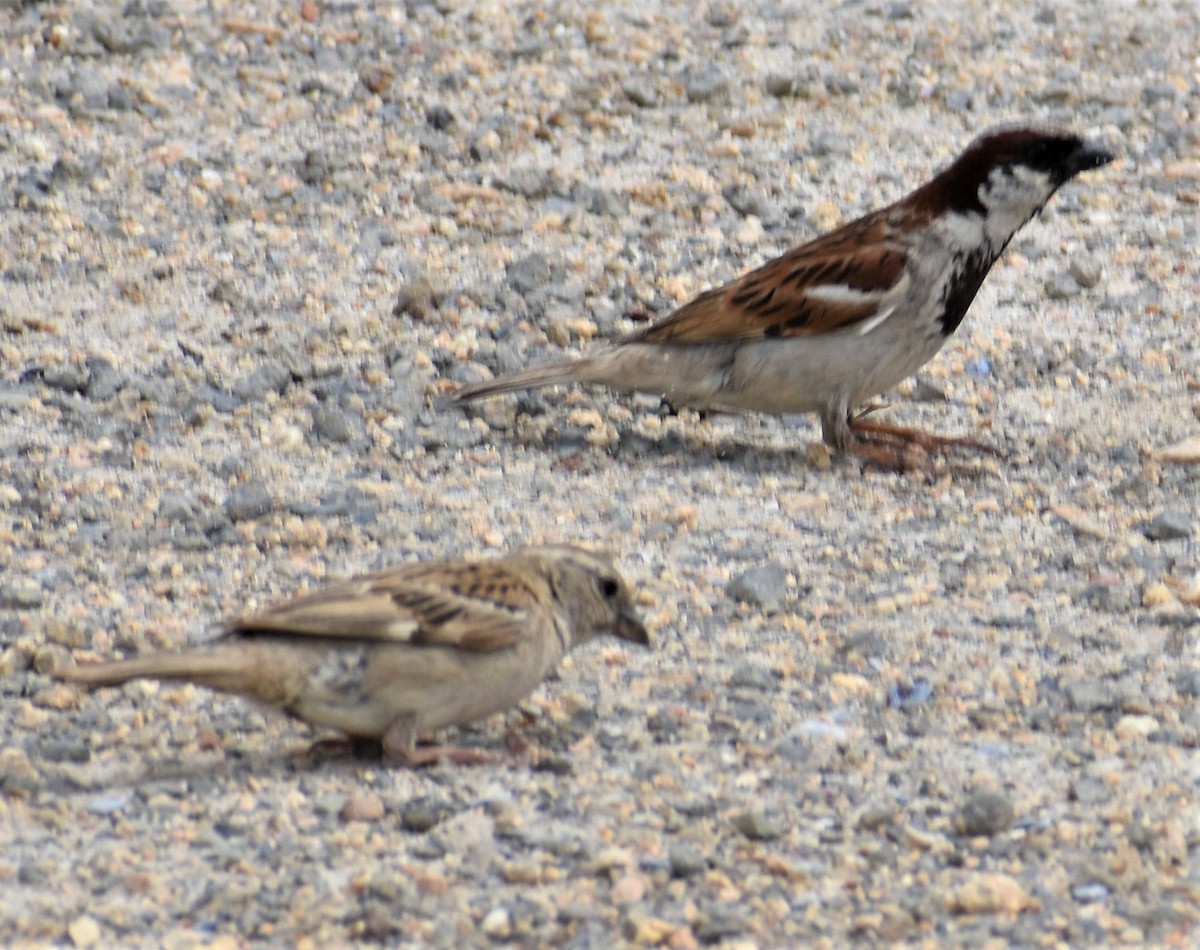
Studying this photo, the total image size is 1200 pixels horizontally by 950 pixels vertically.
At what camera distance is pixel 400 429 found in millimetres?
6484

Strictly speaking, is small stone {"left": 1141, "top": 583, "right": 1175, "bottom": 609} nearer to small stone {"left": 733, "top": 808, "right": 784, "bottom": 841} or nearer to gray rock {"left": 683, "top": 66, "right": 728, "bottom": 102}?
small stone {"left": 733, "top": 808, "right": 784, "bottom": 841}

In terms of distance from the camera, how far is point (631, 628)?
4.49 metres

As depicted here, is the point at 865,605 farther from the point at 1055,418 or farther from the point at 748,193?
the point at 748,193

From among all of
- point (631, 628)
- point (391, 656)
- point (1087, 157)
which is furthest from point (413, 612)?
point (1087, 157)

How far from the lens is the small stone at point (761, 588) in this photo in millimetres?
5188

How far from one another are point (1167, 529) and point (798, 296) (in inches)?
57.4

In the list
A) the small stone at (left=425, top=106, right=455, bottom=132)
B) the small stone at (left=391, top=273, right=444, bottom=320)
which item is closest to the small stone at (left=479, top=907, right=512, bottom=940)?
the small stone at (left=391, top=273, right=444, bottom=320)

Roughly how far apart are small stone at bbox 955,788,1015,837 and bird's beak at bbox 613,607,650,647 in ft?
2.81

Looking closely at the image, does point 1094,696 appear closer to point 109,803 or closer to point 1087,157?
point 109,803

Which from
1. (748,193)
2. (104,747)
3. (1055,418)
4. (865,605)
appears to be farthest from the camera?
(748,193)

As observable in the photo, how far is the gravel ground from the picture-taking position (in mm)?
3781

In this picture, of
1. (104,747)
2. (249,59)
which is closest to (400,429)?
(104,747)

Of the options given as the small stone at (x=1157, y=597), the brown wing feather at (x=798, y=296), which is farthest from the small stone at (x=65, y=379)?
the small stone at (x=1157, y=597)

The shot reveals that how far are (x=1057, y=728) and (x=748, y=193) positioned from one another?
13.5 feet
